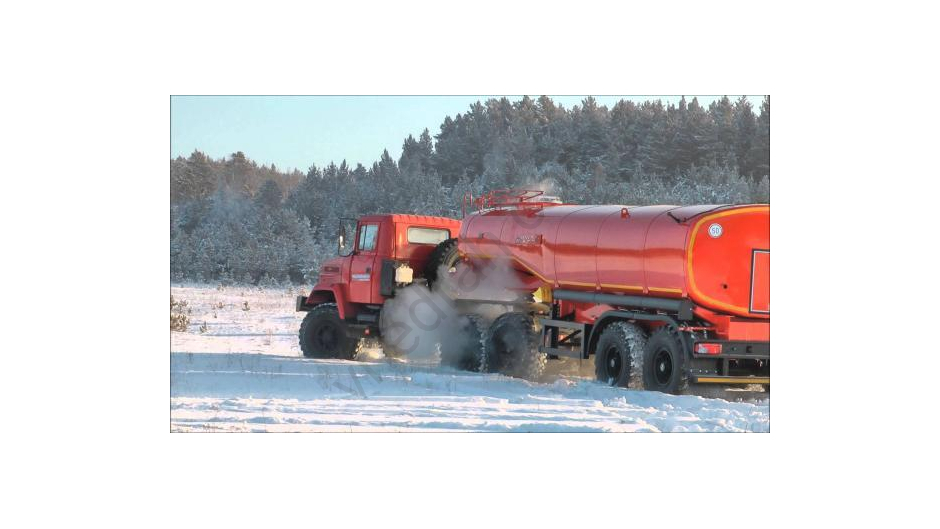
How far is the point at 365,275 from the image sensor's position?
21906mm

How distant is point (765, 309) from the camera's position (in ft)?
52.2

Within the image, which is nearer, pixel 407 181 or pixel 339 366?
pixel 339 366

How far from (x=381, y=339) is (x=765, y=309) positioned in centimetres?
824

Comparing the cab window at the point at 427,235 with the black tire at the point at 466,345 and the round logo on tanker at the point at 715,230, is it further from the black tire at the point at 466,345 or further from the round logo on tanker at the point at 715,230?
the round logo on tanker at the point at 715,230

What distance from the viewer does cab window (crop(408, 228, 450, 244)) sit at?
72.2 ft

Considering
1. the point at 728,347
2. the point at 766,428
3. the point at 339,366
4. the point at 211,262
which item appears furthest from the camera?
the point at 211,262

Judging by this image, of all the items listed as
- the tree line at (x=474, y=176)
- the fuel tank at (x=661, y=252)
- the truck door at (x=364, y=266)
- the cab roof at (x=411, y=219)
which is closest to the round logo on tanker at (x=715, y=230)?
the fuel tank at (x=661, y=252)

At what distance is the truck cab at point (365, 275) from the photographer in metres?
21.7

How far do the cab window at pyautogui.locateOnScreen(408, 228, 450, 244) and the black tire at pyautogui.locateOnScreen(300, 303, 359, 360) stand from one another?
6.52 feet

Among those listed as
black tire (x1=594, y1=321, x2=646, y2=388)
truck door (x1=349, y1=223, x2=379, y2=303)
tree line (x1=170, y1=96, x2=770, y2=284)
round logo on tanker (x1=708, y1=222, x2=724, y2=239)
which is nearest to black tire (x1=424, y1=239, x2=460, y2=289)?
truck door (x1=349, y1=223, x2=379, y2=303)

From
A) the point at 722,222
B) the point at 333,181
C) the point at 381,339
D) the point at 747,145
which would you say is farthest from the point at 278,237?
the point at 722,222

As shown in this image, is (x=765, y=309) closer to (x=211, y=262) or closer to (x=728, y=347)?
(x=728, y=347)

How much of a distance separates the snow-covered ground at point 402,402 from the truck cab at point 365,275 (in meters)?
0.64

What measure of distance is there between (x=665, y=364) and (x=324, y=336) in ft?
27.3
